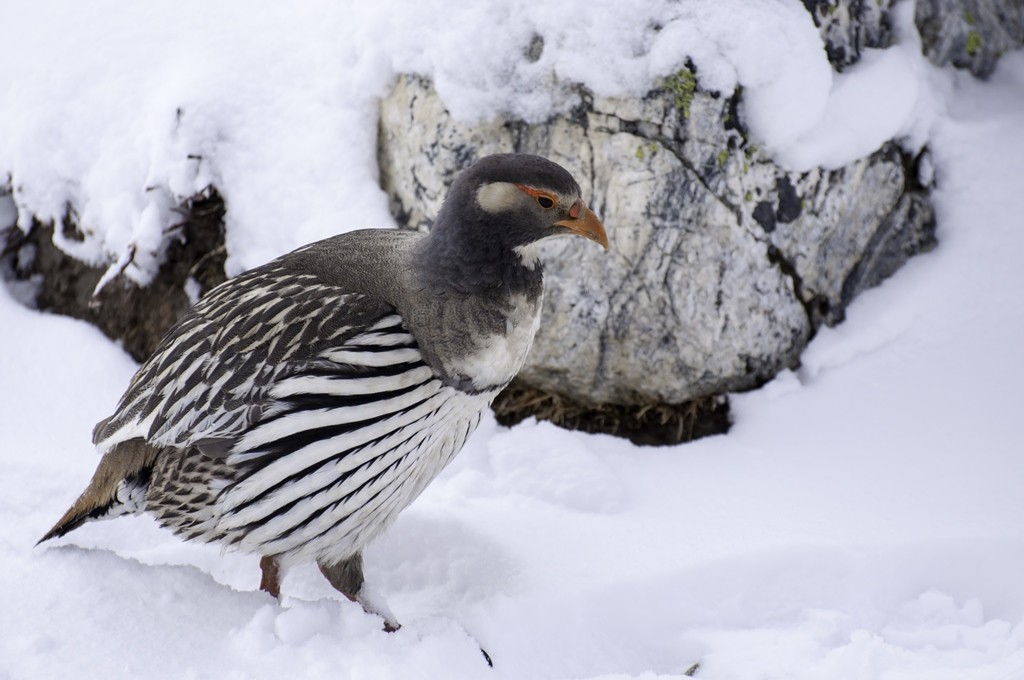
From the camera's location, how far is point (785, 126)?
509 cm

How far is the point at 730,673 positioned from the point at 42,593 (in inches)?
93.9

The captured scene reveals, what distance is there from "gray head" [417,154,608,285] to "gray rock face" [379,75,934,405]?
125cm

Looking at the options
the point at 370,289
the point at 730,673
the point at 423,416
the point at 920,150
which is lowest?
the point at 730,673

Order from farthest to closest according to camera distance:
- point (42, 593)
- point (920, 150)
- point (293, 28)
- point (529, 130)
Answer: point (293, 28), point (920, 150), point (529, 130), point (42, 593)

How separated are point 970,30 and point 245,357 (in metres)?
4.48

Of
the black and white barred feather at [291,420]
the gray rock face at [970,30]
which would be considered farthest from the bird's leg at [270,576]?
the gray rock face at [970,30]

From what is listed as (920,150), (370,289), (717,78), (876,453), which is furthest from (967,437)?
(370,289)

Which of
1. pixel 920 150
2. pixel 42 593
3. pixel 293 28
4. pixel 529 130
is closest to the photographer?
pixel 42 593

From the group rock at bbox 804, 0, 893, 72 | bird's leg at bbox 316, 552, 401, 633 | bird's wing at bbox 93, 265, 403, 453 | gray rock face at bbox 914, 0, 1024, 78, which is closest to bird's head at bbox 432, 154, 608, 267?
bird's wing at bbox 93, 265, 403, 453

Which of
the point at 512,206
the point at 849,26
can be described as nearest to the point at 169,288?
the point at 512,206

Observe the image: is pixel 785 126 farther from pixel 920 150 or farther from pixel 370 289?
pixel 370 289

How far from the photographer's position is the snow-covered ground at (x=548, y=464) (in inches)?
142

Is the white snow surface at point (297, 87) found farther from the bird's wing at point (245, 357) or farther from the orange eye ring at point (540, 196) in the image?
the bird's wing at point (245, 357)

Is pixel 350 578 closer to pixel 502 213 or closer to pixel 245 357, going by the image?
pixel 245 357
